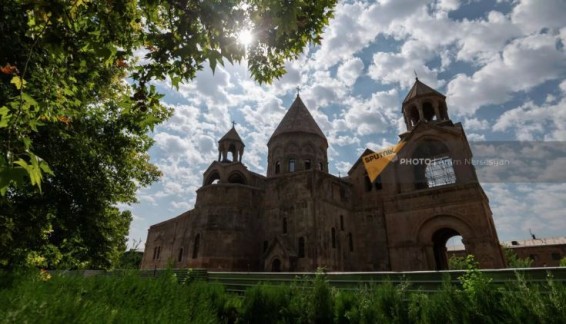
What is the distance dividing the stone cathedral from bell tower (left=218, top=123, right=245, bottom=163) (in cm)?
115

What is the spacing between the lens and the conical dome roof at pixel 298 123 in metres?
27.0

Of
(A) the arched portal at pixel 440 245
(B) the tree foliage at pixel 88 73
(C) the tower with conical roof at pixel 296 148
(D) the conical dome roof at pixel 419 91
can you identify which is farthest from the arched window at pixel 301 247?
(D) the conical dome roof at pixel 419 91

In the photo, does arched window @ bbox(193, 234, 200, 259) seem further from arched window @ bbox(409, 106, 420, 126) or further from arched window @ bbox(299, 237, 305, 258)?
arched window @ bbox(409, 106, 420, 126)

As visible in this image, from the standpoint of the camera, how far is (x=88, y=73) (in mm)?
4777

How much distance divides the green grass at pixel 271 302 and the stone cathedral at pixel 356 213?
43.2 ft

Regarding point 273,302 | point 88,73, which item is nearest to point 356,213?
point 273,302

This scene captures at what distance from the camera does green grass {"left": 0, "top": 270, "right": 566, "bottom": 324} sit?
3368mm

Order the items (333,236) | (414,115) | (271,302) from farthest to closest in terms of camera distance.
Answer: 1. (414,115)
2. (333,236)
3. (271,302)

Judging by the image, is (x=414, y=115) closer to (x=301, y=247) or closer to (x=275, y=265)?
(x=301, y=247)

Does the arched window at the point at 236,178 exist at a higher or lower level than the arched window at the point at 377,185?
higher

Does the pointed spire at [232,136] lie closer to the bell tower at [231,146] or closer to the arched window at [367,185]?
the bell tower at [231,146]

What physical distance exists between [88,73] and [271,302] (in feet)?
20.7

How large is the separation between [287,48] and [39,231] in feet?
36.9

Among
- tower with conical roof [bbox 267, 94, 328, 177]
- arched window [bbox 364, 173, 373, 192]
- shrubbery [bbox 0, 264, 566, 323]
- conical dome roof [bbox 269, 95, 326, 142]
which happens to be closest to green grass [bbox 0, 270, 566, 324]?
shrubbery [bbox 0, 264, 566, 323]
